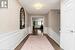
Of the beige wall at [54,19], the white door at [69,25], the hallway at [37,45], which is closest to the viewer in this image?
the white door at [69,25]

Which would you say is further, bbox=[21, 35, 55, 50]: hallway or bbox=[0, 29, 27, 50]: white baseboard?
bbox=[21, 35, 55, 50]: hallway

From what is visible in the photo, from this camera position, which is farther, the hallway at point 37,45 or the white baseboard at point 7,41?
the hallway at point 37,45

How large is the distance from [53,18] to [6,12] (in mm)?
5663

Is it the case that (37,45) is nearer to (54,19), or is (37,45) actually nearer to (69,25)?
(69,25)

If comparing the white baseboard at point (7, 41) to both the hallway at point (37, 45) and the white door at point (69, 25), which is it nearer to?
the hallway at point (37, 45)

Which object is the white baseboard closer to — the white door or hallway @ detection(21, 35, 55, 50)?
hallway @ detection(21, 35, 55, 50)

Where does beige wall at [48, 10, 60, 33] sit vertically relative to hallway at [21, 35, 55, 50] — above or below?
above

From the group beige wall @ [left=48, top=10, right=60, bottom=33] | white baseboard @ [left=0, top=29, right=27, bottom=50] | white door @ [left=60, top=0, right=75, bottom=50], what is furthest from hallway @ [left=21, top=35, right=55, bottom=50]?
beige wall @ [left=48, top=10, right=60, bottom=33]

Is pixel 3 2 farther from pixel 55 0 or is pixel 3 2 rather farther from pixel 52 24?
pixel 52 24

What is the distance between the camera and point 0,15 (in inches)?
152

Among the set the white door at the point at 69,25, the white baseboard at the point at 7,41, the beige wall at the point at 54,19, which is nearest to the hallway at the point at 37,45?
the white baseboard at the point at 7,41

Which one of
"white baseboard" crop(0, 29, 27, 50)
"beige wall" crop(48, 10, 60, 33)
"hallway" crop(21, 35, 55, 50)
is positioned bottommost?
"hallway" crop(21, 35, 55, 50)

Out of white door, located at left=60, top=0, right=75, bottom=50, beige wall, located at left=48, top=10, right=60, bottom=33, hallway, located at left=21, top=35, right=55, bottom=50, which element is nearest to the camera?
white door, located at left=60, top=0, right=75, bottom=50

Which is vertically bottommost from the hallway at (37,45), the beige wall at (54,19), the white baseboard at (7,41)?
the hallway at (37,45)
